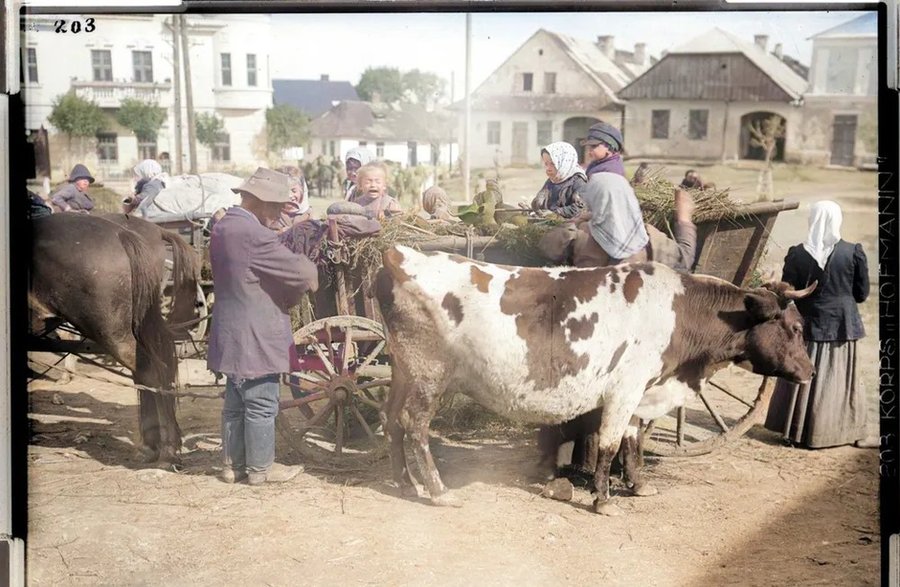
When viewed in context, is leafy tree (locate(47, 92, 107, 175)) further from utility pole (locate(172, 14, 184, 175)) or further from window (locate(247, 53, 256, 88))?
window (locate(247, 53, 256, 88))

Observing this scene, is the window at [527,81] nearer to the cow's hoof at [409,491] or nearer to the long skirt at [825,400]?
the cow's hoof at [409,491]

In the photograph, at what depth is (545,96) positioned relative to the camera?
5.48m

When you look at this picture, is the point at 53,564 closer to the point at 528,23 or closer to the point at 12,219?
the point at 12,219

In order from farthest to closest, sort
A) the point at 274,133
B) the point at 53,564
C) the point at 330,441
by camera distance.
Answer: the point at 330,441 → the point at 274,133 → the point at 53,564

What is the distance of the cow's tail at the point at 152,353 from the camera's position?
5898mm

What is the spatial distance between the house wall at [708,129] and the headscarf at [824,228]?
0.42 meters

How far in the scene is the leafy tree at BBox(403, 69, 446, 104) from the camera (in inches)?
214

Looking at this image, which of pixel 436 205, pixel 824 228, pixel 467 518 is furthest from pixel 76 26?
pixel 824 228

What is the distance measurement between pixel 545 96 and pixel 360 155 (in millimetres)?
1268

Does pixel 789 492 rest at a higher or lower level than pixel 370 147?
lower

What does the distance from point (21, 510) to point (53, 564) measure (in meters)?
0.45

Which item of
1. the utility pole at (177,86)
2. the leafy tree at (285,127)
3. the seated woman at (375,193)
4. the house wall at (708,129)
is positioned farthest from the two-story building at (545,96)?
the utility pole at (177,86)

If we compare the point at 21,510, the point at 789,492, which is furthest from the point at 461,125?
the point at 21,510

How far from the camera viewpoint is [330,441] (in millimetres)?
5988
